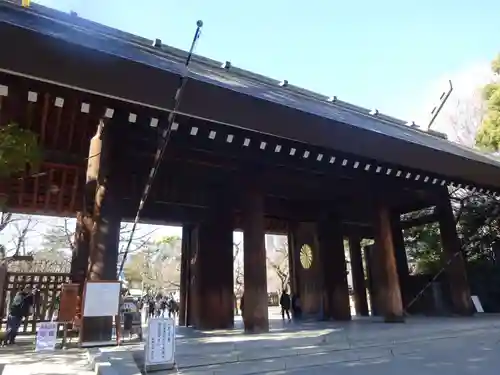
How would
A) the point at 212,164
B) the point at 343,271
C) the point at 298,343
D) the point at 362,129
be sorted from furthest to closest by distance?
the point at 343,271, the point at 212,164, the point at 362,129, the point at 298,343

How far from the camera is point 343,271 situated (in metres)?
10.6

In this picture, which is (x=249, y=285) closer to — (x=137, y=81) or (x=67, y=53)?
(x=137, y=81)

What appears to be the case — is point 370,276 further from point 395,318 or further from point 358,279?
point 395,318

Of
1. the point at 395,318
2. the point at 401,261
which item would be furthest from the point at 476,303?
the point at 395,318

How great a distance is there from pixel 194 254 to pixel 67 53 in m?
6.21

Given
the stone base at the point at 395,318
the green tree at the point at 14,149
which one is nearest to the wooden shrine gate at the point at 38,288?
the green tree at the point at 14,149

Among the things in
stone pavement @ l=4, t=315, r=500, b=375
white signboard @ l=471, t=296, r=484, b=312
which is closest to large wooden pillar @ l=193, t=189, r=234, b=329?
stone pavement @ l=4, t=315, r=500, b=375

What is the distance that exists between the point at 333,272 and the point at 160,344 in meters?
7.43

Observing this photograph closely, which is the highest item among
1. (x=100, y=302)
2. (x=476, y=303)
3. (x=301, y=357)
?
(x=100, y=302)

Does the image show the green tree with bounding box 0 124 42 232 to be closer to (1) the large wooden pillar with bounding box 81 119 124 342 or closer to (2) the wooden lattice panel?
(1) the large wooden pillar with bounding box 81 119 124 342

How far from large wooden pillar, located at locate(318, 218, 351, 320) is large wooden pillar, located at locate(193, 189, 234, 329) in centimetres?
305

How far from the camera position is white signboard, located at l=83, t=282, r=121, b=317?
5.11m

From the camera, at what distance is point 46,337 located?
5367 mm

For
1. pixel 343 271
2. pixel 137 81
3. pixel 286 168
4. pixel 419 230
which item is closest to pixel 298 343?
pixel 286 168
